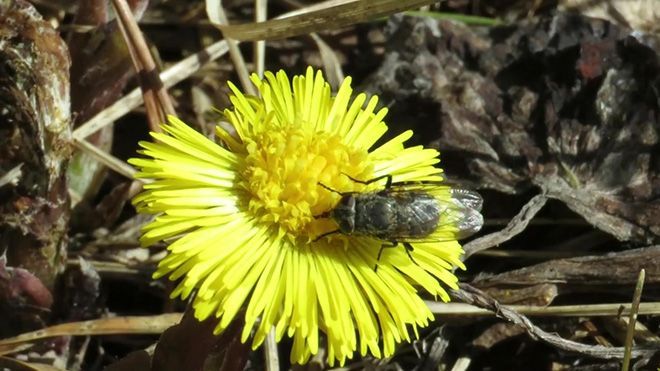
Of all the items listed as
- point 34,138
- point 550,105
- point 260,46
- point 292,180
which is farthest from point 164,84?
point 550,105

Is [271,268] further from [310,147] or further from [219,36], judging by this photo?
[219,36]

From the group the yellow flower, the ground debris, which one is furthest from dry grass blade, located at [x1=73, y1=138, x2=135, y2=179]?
the ground debris

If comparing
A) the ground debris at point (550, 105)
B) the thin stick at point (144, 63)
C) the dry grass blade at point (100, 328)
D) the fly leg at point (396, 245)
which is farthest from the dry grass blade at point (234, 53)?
the fly leg at point (396, 245)

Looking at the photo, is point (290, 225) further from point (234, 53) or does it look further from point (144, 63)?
point (234, 53)

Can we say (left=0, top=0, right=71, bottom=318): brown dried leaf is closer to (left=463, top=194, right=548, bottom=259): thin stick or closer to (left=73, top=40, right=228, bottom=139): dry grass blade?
(left=73, top=40, right=228, bottom=139): dry grass blade

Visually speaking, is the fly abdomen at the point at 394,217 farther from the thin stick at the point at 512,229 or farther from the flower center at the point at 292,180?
the thin stick at the point at 512,229

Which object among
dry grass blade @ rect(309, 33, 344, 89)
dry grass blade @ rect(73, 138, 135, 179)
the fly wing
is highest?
dry grass blade @ rect(309, 33, 344, 89)

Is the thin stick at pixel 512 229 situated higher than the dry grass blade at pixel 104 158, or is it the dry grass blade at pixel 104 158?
the dry grass blade at pixel 104 158
